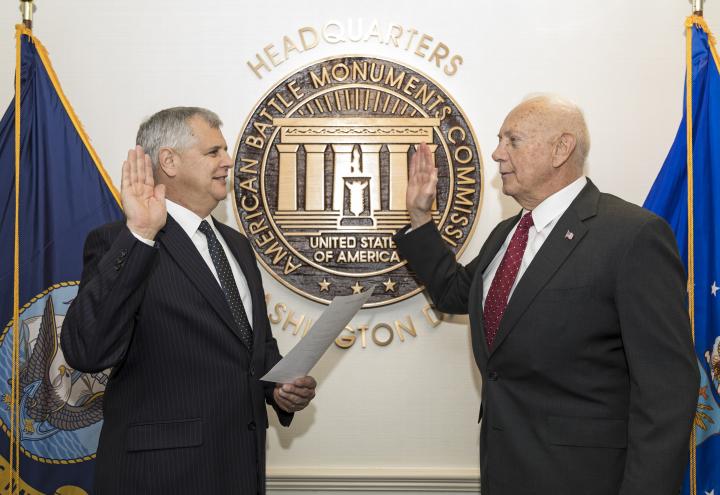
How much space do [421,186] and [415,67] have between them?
1.83 feet

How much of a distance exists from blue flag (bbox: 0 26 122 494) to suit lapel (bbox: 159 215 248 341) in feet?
2.45

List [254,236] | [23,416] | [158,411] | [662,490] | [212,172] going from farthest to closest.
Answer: [254,236] → [23,416] → [212,172] → [158,411] → [662,490]

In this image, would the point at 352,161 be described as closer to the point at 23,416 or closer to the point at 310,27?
the point at 310,27

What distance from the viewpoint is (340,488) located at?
2746 millimetres

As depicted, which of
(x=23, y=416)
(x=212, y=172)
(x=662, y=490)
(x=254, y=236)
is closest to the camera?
(x=662, y=490)

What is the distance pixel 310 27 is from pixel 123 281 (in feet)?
4.77

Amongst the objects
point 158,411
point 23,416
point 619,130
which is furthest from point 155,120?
point 619,130

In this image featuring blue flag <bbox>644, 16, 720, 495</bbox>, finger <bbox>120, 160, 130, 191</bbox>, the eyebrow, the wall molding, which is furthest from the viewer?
the wall molding

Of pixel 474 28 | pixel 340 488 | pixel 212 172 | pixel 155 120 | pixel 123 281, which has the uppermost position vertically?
pixel 474 28

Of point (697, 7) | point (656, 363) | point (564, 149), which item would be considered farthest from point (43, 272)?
point (697, 7)

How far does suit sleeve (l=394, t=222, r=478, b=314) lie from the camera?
2.46 m

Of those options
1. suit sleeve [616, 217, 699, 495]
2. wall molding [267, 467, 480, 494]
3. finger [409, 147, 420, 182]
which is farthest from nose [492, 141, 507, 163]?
wall molding [267, 467, 480, 494]

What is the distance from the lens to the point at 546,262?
1.89m

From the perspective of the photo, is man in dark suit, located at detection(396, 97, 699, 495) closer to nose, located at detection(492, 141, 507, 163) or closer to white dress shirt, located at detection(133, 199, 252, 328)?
nose, located at detection(492, 141, 507, 163)
